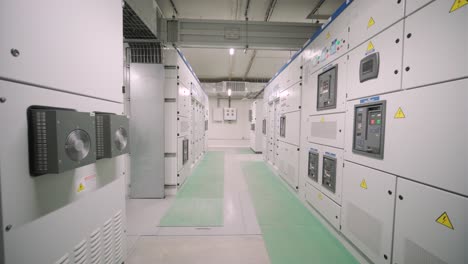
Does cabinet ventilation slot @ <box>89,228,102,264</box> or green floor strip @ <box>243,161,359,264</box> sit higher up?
cabinet ventilation slot @ <box>89,228,102,264</box>

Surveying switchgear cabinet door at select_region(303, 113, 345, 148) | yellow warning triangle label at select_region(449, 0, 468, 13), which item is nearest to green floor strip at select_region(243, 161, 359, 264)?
switchgear cabinet door at select_region(303, 113, 345, 148)

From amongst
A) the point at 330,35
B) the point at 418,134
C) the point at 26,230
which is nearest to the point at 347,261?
the point at 418,134

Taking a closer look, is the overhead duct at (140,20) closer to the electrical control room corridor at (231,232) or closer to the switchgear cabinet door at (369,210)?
the electrical control room corridor at (231,232)

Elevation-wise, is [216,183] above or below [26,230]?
below

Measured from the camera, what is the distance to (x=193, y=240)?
2.24 meters

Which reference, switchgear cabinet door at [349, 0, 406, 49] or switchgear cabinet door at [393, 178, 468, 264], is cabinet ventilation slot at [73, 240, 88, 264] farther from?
switchgear cabinet door at [349, 0, 406, 49]

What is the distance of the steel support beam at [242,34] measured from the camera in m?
3.48

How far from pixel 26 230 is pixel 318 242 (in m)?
2.67

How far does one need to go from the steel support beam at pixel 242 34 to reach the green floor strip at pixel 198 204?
9.97 feet

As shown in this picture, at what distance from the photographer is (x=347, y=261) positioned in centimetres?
193

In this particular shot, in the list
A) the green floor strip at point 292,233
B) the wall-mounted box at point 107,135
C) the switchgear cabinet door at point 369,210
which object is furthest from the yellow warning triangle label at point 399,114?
the wall-mounted box at point 107,135

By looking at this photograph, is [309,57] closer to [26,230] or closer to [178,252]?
[178,252]

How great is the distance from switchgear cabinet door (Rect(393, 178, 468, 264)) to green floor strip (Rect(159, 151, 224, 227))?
2.04 metres

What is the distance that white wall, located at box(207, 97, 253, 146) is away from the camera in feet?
37.4
